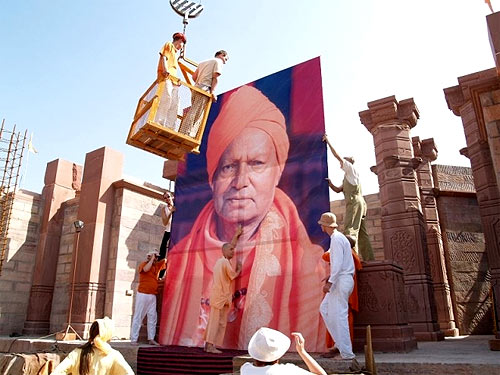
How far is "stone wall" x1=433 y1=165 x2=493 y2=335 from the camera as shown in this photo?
37.3 ft

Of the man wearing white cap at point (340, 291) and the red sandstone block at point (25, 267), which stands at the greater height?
the red sandstone block at point (25, 267)

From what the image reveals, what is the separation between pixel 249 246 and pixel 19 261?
8294mm

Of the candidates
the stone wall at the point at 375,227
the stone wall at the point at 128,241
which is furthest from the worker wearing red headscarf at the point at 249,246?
the stone wall at the point at 375,227

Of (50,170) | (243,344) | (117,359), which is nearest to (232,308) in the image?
(243,344)

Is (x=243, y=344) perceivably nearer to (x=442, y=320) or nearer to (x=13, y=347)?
(x=13, y=347)

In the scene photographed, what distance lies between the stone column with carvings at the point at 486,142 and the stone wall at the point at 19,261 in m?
12.3

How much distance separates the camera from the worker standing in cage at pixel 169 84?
21.1 ft

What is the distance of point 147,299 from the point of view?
27.4 ft

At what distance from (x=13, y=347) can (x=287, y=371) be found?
9.28 metres

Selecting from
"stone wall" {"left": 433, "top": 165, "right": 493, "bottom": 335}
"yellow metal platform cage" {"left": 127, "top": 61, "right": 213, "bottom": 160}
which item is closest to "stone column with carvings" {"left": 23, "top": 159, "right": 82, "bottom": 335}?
"yellow metal platform cage" {"left": 127, "top": 61, "right": 213, "bottom": 160}

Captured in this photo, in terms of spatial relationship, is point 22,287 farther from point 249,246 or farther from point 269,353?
point 269,353

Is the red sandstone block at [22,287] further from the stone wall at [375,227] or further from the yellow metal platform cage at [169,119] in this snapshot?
the stone wall at [375,227]

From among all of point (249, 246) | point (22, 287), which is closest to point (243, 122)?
point (249, 246)

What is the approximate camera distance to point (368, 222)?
11539 millimetres
